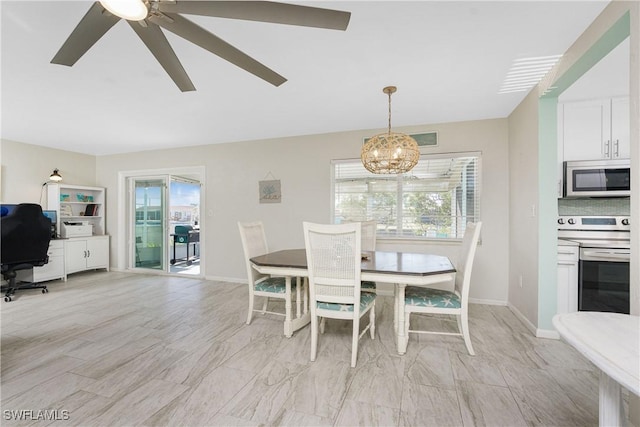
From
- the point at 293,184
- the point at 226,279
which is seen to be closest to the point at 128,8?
the point at 293,184

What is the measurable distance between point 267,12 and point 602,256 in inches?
129

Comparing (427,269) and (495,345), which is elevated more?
(427,269)

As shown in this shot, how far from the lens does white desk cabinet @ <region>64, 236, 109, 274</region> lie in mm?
4625

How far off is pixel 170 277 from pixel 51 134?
277cm

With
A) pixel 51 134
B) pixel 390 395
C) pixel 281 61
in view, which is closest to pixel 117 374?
pixel 390 395

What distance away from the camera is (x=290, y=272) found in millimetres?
2309

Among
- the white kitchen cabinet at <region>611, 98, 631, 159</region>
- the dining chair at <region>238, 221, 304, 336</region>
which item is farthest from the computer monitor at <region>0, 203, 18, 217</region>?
the white kitchen cabinet at <region>611, 98, 631, 159</region>

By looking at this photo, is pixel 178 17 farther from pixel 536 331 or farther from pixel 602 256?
pixel 602 256

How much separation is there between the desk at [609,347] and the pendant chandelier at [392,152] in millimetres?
1740

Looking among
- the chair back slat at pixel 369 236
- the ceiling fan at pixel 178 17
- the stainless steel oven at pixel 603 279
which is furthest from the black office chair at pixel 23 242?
the stainless steel oven at pixel 603 279

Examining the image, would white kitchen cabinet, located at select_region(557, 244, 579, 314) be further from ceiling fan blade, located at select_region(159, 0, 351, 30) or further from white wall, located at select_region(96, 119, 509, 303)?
ceiling fan blade, located at select_region(159, 0, 351, 30)

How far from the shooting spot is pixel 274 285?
2.69 meters

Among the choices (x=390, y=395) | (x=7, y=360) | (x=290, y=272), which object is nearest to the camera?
(x=390, y=395)

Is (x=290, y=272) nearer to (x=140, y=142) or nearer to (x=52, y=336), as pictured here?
(x=52, y=336)
